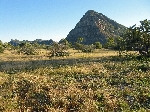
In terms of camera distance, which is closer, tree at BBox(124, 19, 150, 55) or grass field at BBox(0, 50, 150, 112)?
grass field at BBox(0, 50, 150, 112)

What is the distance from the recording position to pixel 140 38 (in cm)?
4609

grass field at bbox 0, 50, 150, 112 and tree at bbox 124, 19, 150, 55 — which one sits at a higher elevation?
tree at bbox 124, 19, 150, 55

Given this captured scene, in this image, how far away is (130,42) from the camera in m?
47.6

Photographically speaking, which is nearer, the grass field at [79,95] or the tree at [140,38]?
the grass field at [79,95]

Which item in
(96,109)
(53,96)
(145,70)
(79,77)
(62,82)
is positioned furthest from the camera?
(145,70)

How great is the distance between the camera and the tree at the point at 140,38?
150ft

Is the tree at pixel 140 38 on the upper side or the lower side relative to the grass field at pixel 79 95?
upper

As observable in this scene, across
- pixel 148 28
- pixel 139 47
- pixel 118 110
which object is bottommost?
pixel 118 110

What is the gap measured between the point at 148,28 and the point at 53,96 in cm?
3352

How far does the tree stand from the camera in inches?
1805

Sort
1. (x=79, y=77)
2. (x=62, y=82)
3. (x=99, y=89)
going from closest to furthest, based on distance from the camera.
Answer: (x=99, y=89)
(x=62, y=82)
(x=79, y=77)

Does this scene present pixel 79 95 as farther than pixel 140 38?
No

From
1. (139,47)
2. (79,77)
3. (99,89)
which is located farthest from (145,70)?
(139,47)

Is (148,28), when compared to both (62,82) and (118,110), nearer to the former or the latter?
(62,82)
